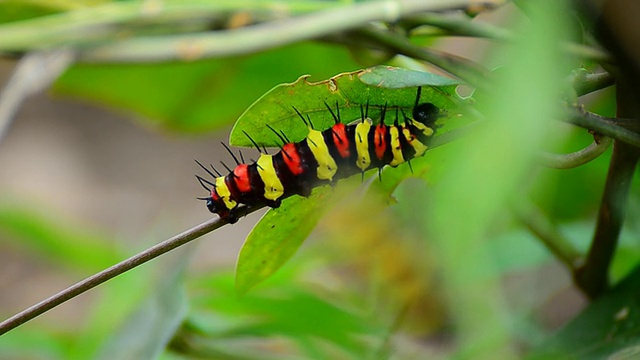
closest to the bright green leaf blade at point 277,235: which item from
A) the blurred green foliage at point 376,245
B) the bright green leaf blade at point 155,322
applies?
the blurred green foliage at point 376,245

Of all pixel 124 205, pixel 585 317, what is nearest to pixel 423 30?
pixel 585 317

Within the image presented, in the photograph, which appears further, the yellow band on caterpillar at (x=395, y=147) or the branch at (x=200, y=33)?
the branch at (x=200, y=33)

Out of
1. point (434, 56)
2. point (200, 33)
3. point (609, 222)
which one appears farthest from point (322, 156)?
point (200, 33)

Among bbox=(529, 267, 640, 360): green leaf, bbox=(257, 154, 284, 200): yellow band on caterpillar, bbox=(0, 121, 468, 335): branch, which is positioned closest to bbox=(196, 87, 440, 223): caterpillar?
bbox=(257, 154, 284, 200): yellow band on caterpillar

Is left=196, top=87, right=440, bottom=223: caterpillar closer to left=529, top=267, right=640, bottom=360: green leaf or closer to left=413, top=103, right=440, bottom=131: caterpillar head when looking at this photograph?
left=413, top=103, right=440, bottom=131: caterpillar head

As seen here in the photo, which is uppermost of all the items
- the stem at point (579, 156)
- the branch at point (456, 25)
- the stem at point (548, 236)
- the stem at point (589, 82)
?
the stem at point (589, 82)

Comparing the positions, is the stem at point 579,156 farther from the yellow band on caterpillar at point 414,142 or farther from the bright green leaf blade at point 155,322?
the bright green leaf blade at point 155,322

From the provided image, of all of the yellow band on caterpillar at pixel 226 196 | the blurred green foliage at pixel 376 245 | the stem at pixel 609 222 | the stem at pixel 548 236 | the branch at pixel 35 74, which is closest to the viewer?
the blurred green foliage at pixel 376 245
